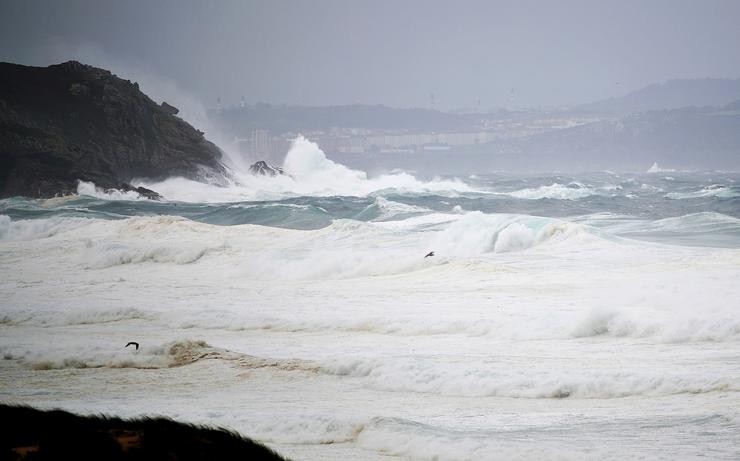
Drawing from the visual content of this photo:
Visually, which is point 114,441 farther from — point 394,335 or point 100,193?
point 100,193

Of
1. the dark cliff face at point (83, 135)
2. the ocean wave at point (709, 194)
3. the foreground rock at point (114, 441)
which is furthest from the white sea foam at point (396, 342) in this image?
the ocean wave at point (709, 194)

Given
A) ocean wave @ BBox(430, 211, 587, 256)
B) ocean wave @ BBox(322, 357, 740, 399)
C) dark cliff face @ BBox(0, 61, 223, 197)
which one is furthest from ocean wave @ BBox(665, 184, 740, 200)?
ocean wave @ BBox(322, 357, 740, 399)

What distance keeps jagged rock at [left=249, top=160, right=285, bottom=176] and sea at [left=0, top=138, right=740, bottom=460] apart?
55.4ft

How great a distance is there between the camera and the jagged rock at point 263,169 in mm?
32375

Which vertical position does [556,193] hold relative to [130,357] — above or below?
above

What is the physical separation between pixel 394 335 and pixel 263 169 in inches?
1048

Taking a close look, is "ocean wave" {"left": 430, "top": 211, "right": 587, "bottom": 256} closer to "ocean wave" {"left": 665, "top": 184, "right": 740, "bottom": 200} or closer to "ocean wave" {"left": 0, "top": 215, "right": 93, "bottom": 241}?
"ocean wave" {"left": 0, "top": 215, "right": 93, "bottom": 241}

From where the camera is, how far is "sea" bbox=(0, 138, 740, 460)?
3393 millimetres

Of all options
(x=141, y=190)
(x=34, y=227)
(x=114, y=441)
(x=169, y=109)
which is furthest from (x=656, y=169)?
(x=114, y=441)

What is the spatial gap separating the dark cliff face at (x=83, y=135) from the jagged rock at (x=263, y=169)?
1.89 meters

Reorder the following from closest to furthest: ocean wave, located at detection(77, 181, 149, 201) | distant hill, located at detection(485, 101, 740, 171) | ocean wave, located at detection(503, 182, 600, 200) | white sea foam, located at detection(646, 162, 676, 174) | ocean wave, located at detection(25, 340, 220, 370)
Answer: ocean wave, located at detection(25, 340, 220, 370) → ocean wave, located at detection(77, 181, 149, 201) → ocean wave, located at detection(503, 182, 600, 200) → distant hill, located at detection(485, 101, 740, 171) → white sea foam, located at detection(646, 162, 676, 174)

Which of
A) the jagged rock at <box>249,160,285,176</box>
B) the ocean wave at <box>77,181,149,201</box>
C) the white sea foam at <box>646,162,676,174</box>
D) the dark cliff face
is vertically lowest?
the ocean wave at <box>77,181,149,201</box>

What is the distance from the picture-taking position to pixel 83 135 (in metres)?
26.6

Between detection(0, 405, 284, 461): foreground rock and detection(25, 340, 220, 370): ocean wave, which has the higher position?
detection(0, 405, 284, 461): foreground rock
